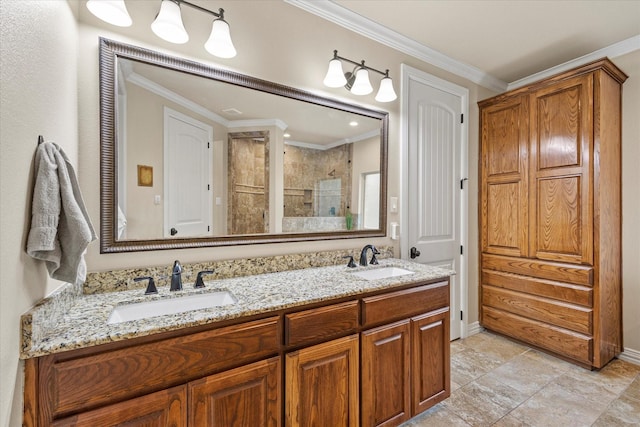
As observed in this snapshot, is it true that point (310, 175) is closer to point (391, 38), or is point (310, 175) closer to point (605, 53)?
point (391, 38)

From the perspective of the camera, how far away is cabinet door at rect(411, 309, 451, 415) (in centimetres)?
164

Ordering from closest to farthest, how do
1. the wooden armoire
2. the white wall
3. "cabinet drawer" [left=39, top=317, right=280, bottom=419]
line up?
the white wall
"cabinet drawer" [left=39, top=317, right=280, bottom=419]
the wooden armoire

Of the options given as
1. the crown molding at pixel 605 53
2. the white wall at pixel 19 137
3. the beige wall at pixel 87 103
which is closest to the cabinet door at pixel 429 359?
the beige wall at pixel 87 103

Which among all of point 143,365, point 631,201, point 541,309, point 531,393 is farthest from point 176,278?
point 631,201

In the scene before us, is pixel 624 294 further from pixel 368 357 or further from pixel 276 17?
pixel 276 17

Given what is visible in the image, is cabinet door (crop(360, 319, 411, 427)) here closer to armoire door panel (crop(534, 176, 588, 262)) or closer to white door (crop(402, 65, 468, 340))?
white door (crop(402, 65, 468, 340))

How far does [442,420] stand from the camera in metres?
1.73

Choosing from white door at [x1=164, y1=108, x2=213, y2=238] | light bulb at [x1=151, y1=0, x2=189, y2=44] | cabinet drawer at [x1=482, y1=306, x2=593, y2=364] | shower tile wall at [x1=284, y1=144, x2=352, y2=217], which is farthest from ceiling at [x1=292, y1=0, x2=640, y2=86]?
cabinet drawer at [x1=482, y1=306, x2=593, y2=364]

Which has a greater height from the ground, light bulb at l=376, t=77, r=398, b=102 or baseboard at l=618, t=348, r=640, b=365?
light bulb at l=376, t=77, r=398, b=102

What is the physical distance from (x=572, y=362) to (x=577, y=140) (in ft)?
5.96

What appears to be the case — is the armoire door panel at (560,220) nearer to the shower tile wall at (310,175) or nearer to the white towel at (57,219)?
the shower tile wall at (310,175)

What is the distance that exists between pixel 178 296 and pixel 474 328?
2877 mm

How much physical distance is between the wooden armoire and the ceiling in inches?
12.3

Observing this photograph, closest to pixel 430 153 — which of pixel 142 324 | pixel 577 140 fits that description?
pixel 577 140
